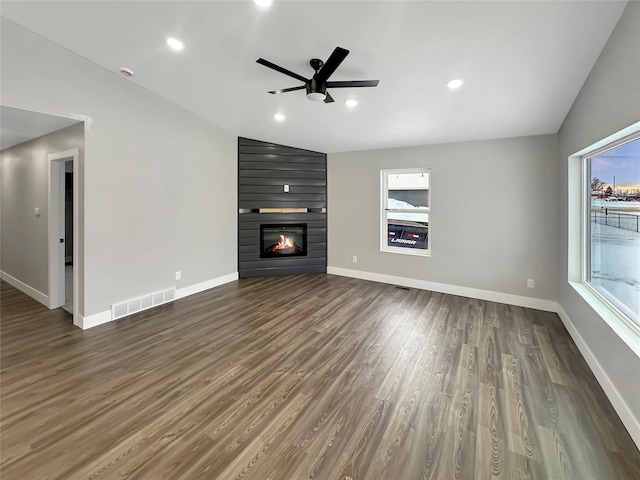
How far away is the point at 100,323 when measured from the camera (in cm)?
335

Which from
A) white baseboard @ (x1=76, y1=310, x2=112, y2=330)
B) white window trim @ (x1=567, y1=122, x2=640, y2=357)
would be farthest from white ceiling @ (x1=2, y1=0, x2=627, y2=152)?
white baseboard @ (x1=76, y1=310, x2=112, y2=330)

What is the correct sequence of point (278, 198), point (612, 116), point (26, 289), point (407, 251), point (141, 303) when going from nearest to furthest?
point (612, 116) < point (141, 303) < point (26, 289) < point (407, 251) < point (278, 198)

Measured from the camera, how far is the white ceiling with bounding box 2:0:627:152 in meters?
2.04

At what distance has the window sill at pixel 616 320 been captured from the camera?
6.23ft

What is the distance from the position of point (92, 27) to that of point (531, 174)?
542 centimetres

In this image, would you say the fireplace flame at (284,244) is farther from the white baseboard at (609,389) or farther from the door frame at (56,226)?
the white baseboard at (609,389)

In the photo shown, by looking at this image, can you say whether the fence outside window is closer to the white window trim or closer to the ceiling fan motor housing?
the white window trim

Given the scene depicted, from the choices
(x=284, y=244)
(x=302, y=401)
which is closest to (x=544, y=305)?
(x=302, y=401)

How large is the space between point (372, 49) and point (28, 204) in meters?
5.29

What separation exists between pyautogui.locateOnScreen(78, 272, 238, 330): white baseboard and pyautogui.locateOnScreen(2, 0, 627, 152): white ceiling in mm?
2820

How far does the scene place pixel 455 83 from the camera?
2838 mm

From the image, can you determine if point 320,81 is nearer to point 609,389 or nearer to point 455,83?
point 455,83

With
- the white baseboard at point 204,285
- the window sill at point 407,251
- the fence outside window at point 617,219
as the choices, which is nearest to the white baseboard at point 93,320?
the white baseboard at point 204,285

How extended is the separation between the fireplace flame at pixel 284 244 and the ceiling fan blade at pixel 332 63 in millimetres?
3723
